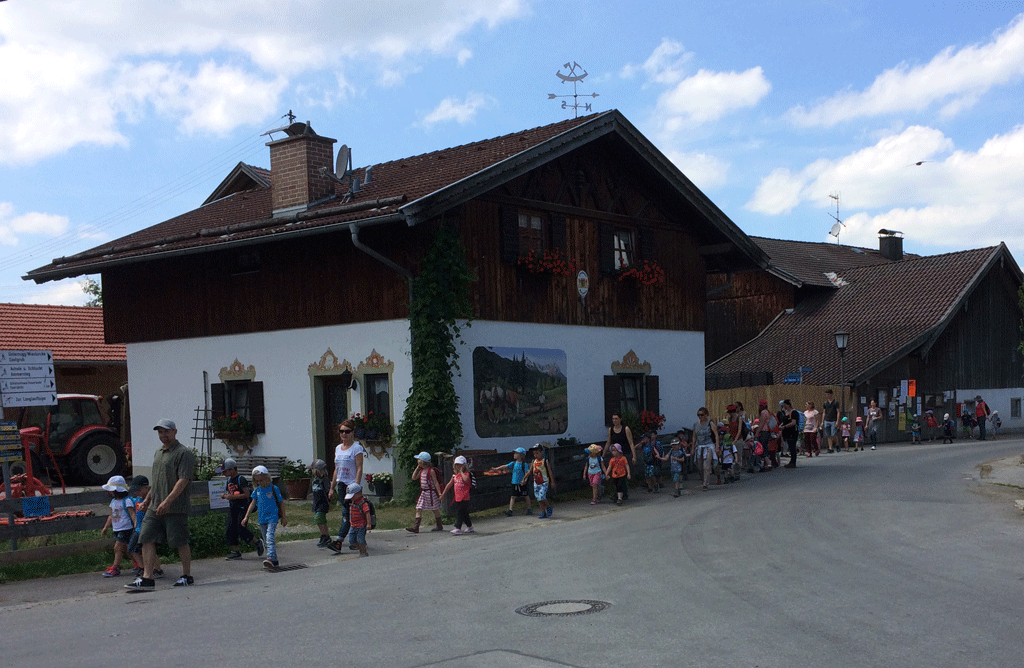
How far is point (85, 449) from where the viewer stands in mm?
23719

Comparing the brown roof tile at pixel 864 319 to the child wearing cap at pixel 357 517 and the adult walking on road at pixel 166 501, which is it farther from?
the adult walking on road at pixel 166 501

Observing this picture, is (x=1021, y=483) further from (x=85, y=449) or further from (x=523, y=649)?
(x=85, y=449)

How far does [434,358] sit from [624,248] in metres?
7.01

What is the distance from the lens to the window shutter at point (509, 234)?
66.6 feet

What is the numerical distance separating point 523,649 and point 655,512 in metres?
9.67

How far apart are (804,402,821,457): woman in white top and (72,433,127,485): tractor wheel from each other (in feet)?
58.5

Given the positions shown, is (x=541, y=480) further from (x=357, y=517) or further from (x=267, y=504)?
(x=267, y=504)

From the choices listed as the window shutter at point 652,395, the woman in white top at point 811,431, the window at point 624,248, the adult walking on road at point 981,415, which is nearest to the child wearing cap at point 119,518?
the window at point 624,248

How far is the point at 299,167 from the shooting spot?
21125mm

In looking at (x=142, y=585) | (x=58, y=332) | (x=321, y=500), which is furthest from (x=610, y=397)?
(x=58, y=332)

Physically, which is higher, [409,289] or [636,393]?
[409,289]

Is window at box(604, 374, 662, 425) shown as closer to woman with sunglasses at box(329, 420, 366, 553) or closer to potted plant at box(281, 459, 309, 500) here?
potted plant at box(281, 459, 309, 500)

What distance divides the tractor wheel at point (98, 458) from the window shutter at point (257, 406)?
16.4 feet

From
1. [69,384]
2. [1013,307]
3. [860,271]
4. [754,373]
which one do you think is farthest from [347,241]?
[1013,307]
